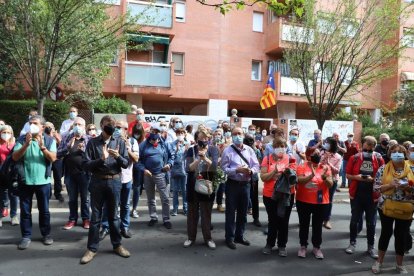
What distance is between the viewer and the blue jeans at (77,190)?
676 cm

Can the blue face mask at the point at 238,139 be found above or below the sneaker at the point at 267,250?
above

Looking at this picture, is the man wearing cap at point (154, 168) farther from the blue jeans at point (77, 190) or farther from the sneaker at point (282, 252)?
the sneaker at point (282, 252)

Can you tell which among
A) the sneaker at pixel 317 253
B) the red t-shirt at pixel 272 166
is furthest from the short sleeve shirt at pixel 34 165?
the sneaker at pixel 317 253

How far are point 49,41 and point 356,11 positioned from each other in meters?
10.4

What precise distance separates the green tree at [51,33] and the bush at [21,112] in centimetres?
282

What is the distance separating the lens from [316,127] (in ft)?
57.4

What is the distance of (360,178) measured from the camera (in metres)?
6.08

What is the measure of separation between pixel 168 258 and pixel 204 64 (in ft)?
56.0

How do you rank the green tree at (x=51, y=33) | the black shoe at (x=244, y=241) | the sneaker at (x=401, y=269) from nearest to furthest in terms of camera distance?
1. the sneaker at (x=401, y=269)
2. the black shoe at (x=244, y=241)
3. the green tree at (x=51, y=33)

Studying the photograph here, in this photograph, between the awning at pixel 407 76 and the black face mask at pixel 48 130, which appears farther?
the awning at pixel 407 76

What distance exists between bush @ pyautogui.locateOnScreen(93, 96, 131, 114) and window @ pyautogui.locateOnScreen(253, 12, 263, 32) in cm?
1047

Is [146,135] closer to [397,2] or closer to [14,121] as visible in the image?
[14,121]

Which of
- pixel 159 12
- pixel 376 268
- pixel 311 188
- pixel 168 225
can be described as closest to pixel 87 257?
pixel 168 225

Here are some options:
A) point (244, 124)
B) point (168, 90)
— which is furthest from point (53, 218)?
point (168, 90)
